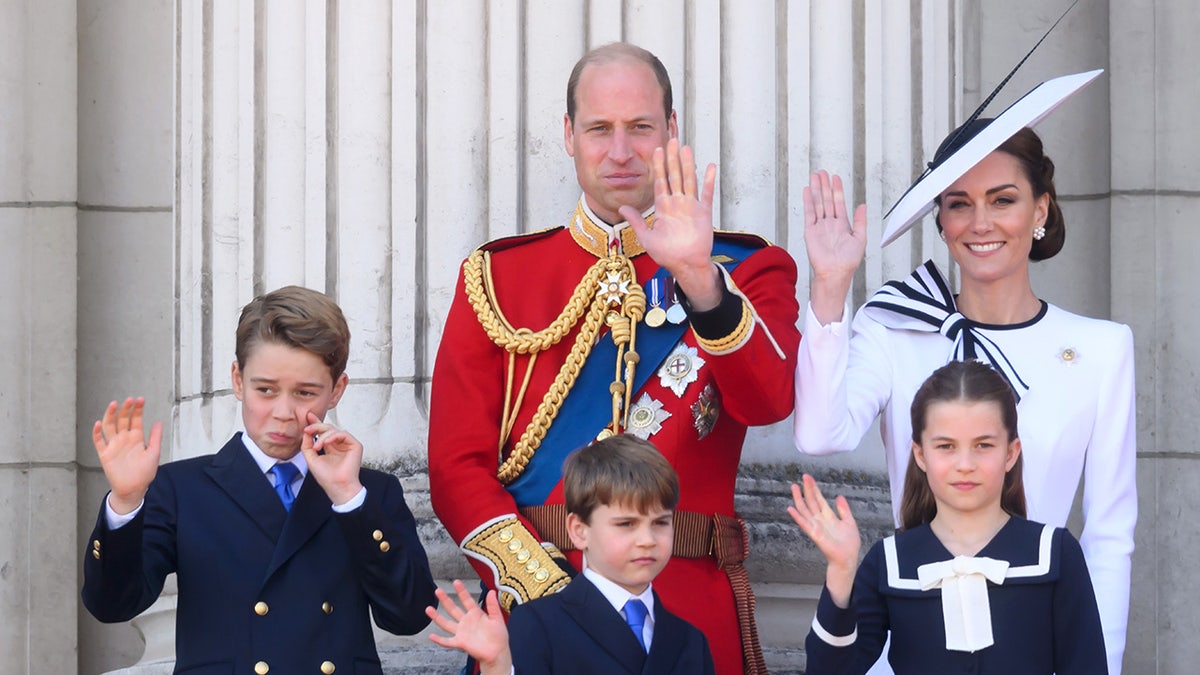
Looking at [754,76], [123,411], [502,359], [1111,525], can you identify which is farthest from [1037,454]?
[123,411]

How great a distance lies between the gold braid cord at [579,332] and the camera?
455 cm

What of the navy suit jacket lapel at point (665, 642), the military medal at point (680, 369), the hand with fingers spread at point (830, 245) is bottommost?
the navy suit jacket lapel at point (665, 642)

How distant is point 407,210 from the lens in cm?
538

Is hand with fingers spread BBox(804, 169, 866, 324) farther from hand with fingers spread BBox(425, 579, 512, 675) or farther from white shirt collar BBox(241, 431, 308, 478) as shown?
white shirt collar BBox(241, 431, 308, 478)

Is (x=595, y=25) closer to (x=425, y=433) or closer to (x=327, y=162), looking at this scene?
(x=327, y=162)

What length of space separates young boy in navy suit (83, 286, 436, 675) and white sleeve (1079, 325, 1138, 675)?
1.38 meters

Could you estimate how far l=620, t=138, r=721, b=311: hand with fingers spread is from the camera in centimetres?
424

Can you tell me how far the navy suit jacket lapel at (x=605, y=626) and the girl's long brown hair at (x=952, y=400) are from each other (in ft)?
1.95

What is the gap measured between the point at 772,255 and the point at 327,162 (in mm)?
1387

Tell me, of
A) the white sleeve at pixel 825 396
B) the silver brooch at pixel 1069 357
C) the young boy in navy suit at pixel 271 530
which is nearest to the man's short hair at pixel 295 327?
the young boy in navy suit at pixel 271 530

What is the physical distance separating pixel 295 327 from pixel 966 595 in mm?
1504

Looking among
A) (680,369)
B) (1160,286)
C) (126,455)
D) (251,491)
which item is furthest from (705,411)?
(1160,286)

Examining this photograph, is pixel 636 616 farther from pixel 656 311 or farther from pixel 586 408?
pixel 656 311

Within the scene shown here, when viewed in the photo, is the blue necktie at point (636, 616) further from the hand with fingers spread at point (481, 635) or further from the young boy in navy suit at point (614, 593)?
the hand with fingers spread at point (481, 635)
